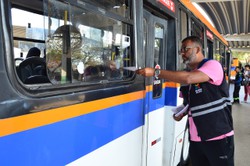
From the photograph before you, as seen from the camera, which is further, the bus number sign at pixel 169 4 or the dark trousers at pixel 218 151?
the bus number sign at pixel 169 4

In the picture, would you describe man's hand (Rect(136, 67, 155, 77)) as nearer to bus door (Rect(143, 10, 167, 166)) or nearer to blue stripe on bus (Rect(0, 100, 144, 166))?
blue stripe on bus (Rect(0, 100, 144, 166))

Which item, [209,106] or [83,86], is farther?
[209,106]

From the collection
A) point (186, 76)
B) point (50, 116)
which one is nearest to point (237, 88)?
point (186, 76)

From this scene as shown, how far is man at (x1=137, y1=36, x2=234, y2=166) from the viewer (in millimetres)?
2479

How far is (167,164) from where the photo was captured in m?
3.56

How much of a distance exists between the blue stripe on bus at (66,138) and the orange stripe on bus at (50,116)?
0.03m

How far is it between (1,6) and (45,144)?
717mm

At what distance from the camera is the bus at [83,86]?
1319 mm

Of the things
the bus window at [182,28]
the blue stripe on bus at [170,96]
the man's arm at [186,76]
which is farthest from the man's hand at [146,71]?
the bus window at [182,28]

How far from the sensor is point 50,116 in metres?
1.49

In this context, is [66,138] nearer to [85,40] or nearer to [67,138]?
[67,138]

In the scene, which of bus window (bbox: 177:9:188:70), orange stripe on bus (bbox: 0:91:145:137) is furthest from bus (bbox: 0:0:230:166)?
bus window (bbox: 177:9:188:70)

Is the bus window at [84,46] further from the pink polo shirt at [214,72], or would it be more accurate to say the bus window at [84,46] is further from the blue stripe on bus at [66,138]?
the pink polo shirt at [214,72]

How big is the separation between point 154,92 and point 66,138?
1561 millimetres
